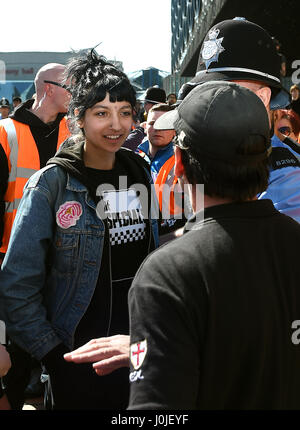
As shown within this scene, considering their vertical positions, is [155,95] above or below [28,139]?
above

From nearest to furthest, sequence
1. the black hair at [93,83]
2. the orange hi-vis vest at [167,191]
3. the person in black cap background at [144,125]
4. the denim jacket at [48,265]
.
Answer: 1. the denim jacket at [48,265]
2. the black hair at [93,83]
3. the orange hi-vis vest at [167,191]
4. the person in black cap background at [144,125]

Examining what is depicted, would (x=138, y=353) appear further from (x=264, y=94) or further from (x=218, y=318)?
(x=264, y=94)

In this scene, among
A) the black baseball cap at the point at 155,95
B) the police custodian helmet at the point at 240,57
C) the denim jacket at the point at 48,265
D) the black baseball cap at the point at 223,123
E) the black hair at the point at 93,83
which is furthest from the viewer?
the black baseball cap at the point at 155,95

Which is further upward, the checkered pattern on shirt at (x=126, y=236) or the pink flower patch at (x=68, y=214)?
the pink flower patch at (x=68, y=214)

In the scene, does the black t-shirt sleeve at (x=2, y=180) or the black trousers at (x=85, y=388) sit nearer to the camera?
the black trousers at (x=85, y=388)

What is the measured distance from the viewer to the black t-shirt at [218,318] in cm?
121

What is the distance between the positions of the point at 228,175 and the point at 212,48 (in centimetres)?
98

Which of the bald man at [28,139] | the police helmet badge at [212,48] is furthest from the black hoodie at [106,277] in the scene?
the bald man at [28,139]

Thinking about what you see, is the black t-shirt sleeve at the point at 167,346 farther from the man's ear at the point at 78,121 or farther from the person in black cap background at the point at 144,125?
the person in black cap background at the point at 144,125

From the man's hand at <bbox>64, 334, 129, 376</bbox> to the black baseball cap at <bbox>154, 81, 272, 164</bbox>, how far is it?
0.66 meters

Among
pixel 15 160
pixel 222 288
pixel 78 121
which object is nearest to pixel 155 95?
pixel 15 160

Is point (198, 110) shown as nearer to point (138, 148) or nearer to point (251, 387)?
point (251, 387)

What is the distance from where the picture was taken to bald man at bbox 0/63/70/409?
3504 mm

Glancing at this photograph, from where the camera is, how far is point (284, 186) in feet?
6.41
